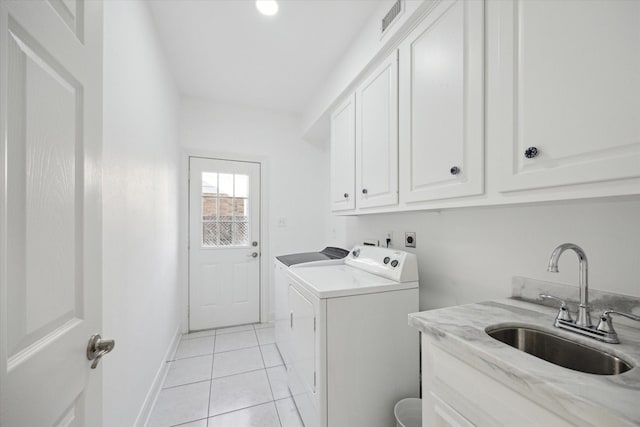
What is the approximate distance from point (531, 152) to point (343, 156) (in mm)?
1477

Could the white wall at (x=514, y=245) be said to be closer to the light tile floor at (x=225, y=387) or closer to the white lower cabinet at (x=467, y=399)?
the white lower cabinet at (x=467, y=399)

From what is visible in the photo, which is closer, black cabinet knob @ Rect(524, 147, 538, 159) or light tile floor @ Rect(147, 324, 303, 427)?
black cabinet knob @ Rect(524, 147, 538, 159)

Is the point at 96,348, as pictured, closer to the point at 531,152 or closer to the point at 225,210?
the point at 531,152

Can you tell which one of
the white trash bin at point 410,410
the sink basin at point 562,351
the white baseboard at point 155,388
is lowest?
the white baseboard at point 155,388

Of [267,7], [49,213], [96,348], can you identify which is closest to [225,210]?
[267,7]

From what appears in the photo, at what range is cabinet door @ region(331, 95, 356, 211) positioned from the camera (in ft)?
6.73

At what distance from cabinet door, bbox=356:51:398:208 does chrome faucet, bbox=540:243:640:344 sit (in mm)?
829

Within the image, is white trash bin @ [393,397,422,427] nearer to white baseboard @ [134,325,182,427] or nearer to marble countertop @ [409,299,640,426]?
marble countertop @ [409,299,640,426]

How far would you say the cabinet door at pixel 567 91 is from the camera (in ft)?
2.15

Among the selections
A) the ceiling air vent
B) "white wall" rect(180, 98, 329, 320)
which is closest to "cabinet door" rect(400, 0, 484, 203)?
the ceiling air vent

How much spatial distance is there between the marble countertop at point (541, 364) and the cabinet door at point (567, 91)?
493mm

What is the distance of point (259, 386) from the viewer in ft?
6.59

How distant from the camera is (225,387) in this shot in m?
2.00

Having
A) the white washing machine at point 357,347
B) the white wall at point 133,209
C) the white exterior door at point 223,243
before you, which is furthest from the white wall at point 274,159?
the white washing machine at point 357,347
